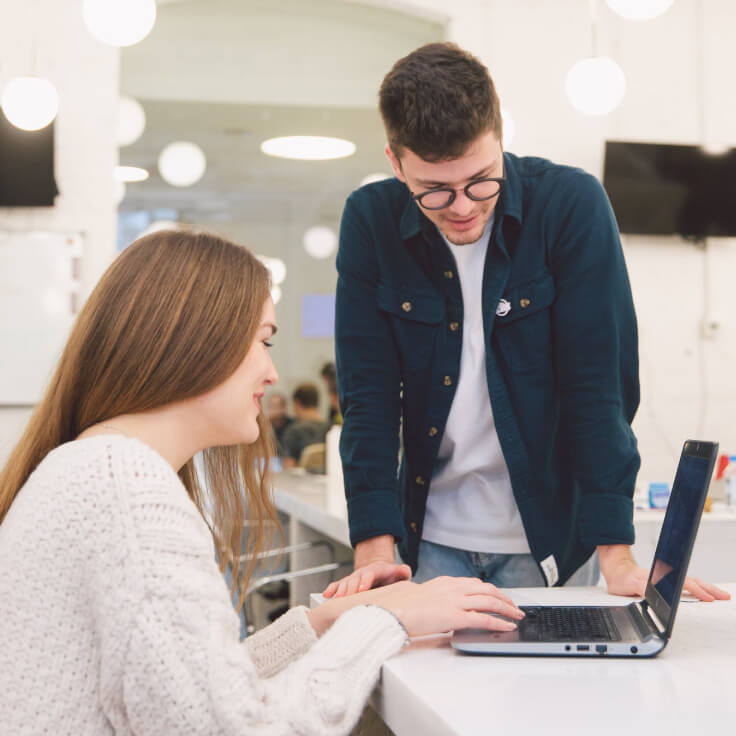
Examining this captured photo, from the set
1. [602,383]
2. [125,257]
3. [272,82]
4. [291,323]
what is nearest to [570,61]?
[272,82]

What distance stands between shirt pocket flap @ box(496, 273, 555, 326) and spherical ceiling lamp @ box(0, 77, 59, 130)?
2.89 m

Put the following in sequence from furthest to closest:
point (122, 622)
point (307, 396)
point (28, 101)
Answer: point (307, 396) → point (28, 101) → point (122, 622)

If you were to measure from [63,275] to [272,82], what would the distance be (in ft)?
6.56

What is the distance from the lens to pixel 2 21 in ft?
14.5

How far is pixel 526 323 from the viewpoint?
1.51 metres

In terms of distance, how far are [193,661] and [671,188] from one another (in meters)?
4.47

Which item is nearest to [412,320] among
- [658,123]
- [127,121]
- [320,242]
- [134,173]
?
[127,121]

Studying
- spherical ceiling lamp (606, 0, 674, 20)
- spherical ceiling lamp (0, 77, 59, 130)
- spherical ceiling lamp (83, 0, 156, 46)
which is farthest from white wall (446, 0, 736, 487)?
spherical ceiling lamp (0, 77, 59, 130)

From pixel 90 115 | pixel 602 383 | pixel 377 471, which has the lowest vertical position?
pixel 377 471

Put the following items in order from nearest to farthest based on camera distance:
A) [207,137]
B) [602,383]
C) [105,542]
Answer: [105,542], [602,383], [207,137]

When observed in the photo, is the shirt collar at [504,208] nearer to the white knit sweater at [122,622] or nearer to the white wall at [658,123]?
the white knit sweater at [122,622]

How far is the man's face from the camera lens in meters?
1.40

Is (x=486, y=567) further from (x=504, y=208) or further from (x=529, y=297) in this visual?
(x=504, y=208)

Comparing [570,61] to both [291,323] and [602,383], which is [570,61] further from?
[291,323]
